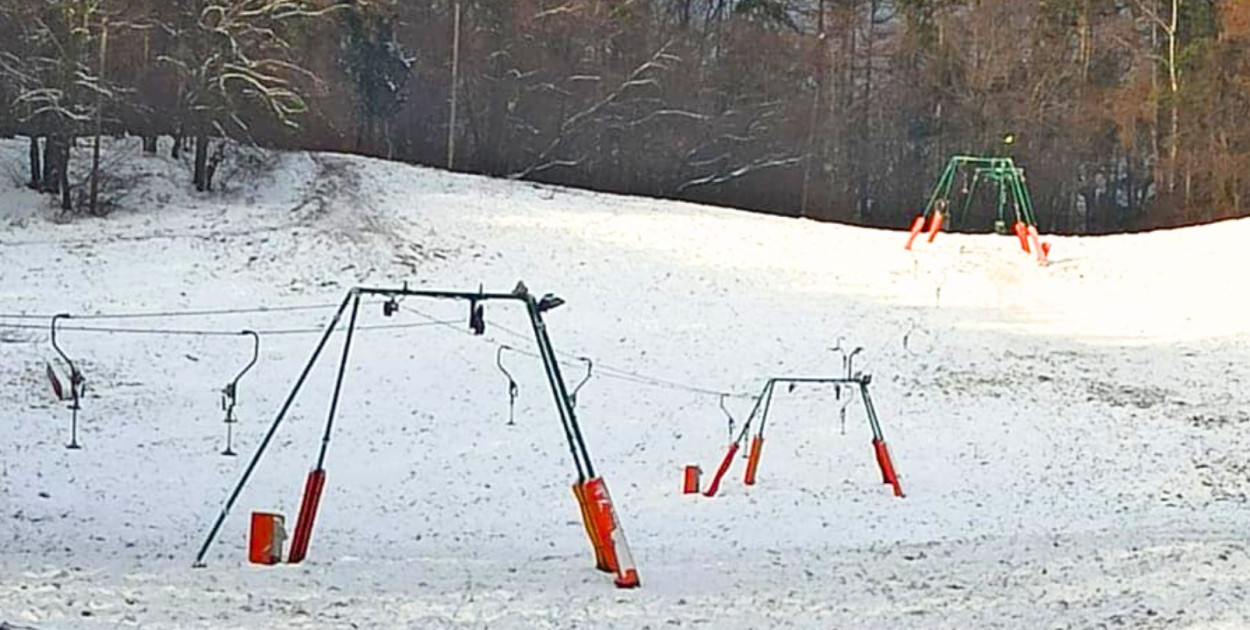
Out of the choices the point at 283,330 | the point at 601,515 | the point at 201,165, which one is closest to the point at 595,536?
the point at 601,515

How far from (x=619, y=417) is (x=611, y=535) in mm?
8852

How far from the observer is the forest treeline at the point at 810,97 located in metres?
35.8

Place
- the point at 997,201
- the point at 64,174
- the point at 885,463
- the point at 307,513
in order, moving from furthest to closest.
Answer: the point at 997,201
the point at 64,174
the point at 885,463
the point at 307,513

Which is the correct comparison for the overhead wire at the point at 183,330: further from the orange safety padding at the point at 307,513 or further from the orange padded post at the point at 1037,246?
the orange padded post at the point at 1037,246

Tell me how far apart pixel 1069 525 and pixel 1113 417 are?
6176 mm

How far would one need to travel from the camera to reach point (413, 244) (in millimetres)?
26047

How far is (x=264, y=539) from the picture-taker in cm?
956

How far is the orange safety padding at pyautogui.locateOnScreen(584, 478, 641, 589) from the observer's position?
914 cm

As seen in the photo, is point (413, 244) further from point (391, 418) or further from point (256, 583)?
point (256, 583)

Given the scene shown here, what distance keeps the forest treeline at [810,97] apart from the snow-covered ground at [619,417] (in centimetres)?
472

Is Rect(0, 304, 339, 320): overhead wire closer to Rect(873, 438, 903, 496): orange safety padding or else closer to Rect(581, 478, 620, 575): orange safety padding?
Rect(873, 438, 903, 496): orange safety padding

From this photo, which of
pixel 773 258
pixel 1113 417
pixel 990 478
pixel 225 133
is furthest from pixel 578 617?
pixel 225 133

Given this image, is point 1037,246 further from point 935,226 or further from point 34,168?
point 34,168

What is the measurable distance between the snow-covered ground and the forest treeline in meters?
4.72
